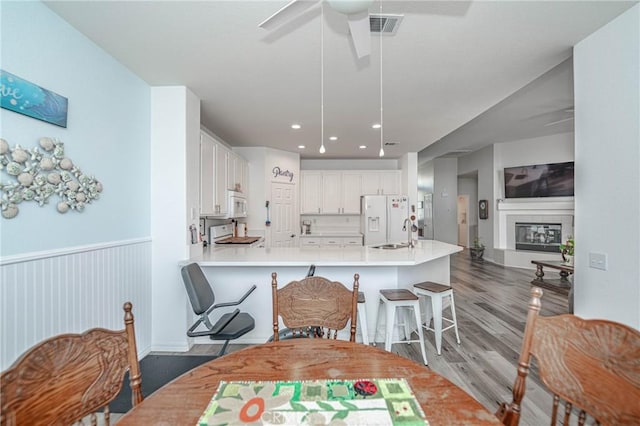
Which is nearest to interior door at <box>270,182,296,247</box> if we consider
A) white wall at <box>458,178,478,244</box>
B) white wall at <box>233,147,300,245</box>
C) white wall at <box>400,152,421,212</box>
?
white wall at <box>233,147,300,245</box>

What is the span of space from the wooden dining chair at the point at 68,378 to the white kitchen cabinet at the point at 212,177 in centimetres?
252

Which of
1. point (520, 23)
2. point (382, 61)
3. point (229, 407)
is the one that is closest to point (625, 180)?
point (520, 23)

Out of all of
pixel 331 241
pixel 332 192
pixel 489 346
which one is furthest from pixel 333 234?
pixel 489 346

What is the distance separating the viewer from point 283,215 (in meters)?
5.96

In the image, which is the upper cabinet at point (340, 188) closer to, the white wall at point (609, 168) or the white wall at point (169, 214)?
the white wall at point (169, 214)

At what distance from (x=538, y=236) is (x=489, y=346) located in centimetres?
504

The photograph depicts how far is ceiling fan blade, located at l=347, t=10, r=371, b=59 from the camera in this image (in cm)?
157

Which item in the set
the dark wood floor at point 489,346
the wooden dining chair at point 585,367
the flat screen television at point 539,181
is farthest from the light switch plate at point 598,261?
the flat screen television at point 539,181

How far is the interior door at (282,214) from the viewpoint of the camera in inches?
227

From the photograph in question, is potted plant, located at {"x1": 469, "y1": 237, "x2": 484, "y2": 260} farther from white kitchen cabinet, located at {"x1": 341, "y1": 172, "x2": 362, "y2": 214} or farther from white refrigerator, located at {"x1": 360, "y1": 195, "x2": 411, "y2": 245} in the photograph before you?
white kitchen cabinet, located at {"x1": 341, "y1": 172, "x2": 362, "y2": 214}

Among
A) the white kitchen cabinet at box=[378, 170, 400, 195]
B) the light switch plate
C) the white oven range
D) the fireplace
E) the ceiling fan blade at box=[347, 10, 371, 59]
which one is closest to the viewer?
the ceiling fan blade at box=[347, 10, 371, 59]

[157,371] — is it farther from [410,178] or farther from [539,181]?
[539,181]

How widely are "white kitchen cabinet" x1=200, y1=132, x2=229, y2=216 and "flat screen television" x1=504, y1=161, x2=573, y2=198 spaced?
21.2 feet

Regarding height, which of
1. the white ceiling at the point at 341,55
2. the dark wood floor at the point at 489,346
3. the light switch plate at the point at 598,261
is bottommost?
the dark wood floor at the point at 489,346
